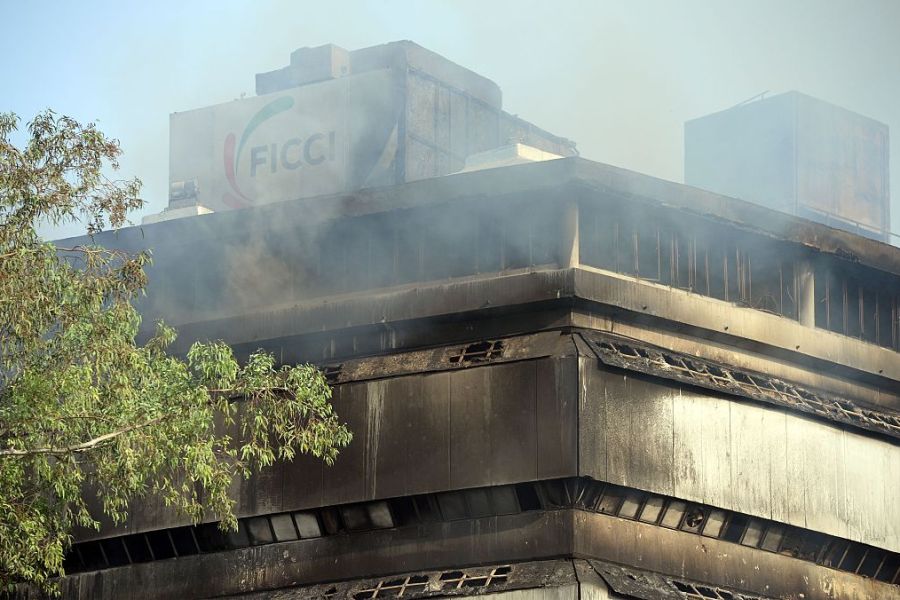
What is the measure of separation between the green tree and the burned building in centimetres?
327

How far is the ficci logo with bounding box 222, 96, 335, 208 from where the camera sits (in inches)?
1654

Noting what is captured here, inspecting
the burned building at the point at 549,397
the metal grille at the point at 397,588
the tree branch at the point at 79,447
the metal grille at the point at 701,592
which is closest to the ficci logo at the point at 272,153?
the burned building at the point at 549,397

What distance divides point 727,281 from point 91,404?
477 inches

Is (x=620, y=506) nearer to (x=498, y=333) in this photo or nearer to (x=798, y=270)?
(x=498, y=333)

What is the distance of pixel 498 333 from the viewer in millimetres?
27984

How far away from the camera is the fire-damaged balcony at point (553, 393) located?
1053 inches

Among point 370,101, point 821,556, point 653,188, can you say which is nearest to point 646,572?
point 821,556

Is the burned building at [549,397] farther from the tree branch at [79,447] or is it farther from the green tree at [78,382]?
the tree branch at [79,447]

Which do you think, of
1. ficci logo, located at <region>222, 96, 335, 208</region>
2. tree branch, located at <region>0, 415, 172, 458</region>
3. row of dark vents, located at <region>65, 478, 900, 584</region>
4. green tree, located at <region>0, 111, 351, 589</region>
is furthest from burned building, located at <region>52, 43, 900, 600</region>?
ficci logo, located at <region>222, 96, 335, 208</region>

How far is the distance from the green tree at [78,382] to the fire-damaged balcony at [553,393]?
321cm

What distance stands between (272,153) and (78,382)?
2090cm

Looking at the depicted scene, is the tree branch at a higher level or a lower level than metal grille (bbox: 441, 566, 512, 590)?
higher

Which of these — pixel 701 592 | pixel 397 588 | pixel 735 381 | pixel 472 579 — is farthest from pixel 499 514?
pixel 735 381

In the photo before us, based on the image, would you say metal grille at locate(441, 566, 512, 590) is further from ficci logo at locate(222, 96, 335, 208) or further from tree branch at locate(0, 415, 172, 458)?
ficci logo at locate(222, 96, 335, 208)
